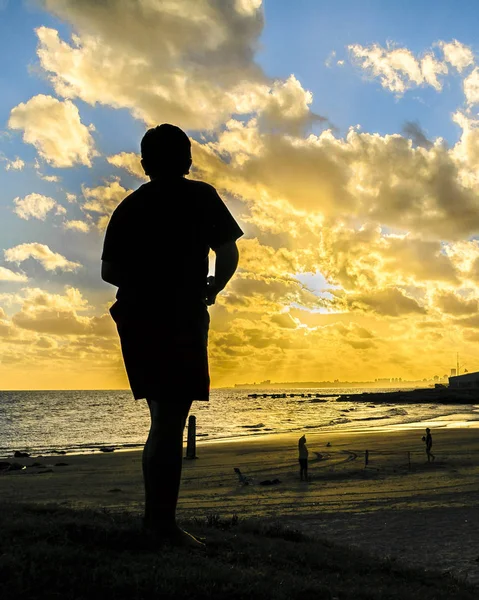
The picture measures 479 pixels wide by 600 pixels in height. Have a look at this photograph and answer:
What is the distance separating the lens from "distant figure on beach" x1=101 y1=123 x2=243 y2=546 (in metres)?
3.22

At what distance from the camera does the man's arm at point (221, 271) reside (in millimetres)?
3307

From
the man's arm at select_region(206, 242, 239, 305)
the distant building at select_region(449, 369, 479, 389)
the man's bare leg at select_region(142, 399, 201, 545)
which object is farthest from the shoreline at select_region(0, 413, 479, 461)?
the distant building at select_region(449, 369, 479, 389)

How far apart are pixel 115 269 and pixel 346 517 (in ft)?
30.8

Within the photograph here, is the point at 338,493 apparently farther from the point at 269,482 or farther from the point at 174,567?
the point at 174,567

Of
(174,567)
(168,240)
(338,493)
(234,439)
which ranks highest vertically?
(168,240)

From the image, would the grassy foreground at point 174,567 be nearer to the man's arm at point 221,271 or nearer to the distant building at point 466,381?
the man's arm at point 221,271

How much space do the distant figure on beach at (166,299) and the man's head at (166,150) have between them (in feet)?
0.05

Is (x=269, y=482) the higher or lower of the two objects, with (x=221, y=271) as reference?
lower

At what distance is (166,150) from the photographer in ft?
11.5

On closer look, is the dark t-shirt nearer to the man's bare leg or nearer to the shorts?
the shorts

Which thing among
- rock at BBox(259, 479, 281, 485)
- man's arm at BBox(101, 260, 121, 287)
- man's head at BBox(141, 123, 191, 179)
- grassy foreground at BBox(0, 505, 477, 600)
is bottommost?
rock at BBox(259, 479, 281, 485)

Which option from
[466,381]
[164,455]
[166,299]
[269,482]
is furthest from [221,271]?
[466,381]

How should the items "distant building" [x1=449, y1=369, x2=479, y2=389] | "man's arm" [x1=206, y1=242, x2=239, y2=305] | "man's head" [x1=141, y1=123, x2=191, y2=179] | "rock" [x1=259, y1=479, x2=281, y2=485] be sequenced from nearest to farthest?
"man's arm" [x1=206, y1=242, x2=239, y2=305]
"man's head" [x1=141, y1=123, x2=191, y2=179]
"rock" [x1=259, y1=479, x2=281, y2=485]
"distant building" [x1=449, y1=369, x2=479, y2=389]

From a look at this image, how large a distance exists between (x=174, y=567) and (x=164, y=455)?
0.61 m
